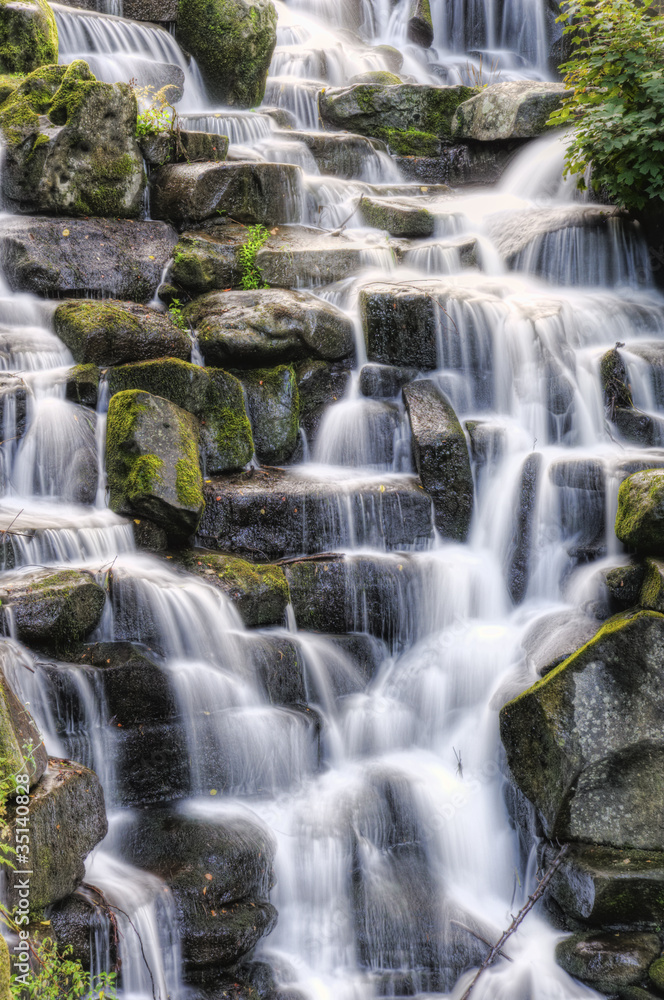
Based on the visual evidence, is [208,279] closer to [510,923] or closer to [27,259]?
[27,259]

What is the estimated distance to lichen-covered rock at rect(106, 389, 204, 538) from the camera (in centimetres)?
570

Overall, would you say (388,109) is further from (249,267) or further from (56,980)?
(56,980)

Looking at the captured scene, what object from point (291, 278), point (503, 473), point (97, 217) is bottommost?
point (503, 473)

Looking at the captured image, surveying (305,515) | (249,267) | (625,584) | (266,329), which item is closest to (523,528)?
(625,584)

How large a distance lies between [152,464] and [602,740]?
3304mm

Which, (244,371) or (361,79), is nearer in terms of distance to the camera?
(244,371)

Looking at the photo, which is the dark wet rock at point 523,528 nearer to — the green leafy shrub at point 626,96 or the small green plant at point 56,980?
the green leafy shrub at point 626,96

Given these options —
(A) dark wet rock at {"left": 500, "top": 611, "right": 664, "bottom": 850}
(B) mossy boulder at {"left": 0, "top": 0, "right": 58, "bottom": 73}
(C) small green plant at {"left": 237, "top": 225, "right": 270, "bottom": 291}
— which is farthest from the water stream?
(B) mossy boulder at {"left": 0, "top": 0, "right": 58, "bottom": 73}

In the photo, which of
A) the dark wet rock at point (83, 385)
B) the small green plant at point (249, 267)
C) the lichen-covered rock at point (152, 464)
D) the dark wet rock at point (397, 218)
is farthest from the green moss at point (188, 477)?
the dark wet rock at point (397, 218)

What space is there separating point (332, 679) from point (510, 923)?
5.81 ft

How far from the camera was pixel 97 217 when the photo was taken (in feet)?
28.3

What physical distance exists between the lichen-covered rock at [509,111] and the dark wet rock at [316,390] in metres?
6.04

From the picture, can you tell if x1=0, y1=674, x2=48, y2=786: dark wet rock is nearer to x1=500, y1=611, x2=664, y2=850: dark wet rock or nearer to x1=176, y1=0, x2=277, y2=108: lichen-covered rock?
x1=500, y1=611, x2=664, y2=850: dark wet rock

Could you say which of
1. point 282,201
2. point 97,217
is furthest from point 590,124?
point 97,217
